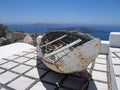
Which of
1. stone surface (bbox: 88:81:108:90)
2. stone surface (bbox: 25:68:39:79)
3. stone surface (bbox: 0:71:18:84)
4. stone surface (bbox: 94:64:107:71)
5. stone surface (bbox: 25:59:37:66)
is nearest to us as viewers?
stone surface (bbox: 88:81:108:90)

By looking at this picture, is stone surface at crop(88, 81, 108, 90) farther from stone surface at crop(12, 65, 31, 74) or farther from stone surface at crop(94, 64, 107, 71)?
stone surface at crop(12, 65, 31, 74)

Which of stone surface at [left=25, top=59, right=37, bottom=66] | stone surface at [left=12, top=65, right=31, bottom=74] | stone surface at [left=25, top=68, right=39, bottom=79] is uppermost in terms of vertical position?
stone surface at [left=25, top=59, right=37, bottom=66]

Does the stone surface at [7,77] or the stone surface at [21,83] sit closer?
the stone surface at [21,83]

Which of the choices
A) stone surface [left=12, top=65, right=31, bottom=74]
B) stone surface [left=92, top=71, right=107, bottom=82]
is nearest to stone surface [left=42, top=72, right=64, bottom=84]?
stone surface [left=12, top=65, right=31, bottom=74]

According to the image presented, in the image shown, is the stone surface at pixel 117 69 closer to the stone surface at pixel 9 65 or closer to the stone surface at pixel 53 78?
the stone surface at pixel 53 78

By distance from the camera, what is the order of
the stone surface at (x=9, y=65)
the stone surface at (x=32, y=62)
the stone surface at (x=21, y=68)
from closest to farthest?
the stone surface at (x=21, y=68) → the stone surface at (x=9, y=65) → the stone surface at (x=32, y=62)

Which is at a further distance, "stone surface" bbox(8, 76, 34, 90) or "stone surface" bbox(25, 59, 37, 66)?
"stone surface" bbox(25, 59, 37, 66)

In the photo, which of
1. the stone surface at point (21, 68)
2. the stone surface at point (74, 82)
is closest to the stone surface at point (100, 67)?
the stone surface at point (74, 82)

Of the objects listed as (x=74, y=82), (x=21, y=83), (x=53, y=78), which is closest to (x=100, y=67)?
(x=74, y=82)

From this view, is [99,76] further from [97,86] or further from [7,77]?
[7,77]

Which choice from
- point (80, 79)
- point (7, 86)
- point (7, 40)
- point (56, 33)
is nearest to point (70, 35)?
point (56, 33)

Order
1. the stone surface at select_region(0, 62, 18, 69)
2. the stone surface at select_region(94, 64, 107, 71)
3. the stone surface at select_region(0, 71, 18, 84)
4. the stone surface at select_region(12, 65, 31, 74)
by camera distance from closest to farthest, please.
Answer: the stone surface at select_region(0, 71, 18, 84)
the stone surface at select_region(12, 65, 31, 74)
the stone surface at select_region(94, 64, 107, 71)
the stone surface at select_region(0, 62, 18, 69)
